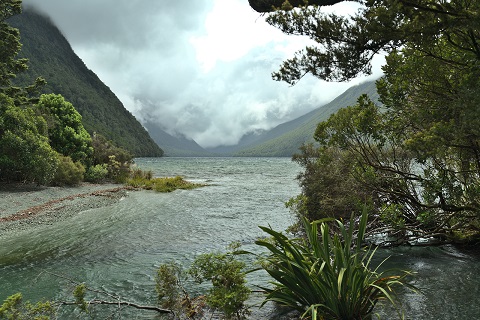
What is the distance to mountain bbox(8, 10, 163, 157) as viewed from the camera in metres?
134

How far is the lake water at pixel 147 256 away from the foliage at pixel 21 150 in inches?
369

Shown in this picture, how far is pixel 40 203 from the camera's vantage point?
2172cm

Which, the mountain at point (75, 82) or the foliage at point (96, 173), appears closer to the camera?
the foliage at point (96, 173)

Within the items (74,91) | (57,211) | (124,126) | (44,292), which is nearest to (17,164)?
(57,211)

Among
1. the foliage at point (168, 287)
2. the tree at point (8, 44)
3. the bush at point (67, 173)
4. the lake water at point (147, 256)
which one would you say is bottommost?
the lake water at point (147, 256)

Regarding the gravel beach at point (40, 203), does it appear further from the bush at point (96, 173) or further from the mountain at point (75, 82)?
the mountain at point (75, 82)

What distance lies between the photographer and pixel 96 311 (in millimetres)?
6805

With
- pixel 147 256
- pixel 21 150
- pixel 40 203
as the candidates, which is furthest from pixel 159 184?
pixel 147 256

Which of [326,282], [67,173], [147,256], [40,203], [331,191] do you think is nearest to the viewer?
[326,282]

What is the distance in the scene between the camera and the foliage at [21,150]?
25.1 metres

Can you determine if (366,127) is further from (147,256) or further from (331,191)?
(147,256)

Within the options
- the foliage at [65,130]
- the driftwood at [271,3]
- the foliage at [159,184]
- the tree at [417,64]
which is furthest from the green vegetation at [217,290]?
the foliage at [65,130]

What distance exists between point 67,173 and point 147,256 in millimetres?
23443

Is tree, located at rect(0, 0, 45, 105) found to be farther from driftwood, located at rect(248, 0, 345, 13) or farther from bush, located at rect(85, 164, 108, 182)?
driftwood, located at rect(248, 0, 345, 13)
